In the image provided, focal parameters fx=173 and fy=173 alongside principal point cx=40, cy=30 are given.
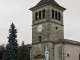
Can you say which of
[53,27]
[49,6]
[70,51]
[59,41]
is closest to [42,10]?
[49,6]

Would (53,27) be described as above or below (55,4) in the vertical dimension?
below

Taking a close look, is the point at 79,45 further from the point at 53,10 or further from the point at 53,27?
the point at 53,10

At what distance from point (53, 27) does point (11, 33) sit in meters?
13.4

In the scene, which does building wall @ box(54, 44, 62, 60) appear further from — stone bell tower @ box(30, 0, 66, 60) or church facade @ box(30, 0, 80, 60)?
stone bell tower @ box(30, 0, 66, 60)

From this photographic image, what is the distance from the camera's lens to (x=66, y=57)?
32.7 metres

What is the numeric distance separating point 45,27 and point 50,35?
205 centimetres

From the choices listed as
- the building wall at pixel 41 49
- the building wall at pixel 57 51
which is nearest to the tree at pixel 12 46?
the building wall at pixel 41 49

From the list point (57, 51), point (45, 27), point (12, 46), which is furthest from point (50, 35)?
point (12, 46)

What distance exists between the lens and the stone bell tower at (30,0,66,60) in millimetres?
34281

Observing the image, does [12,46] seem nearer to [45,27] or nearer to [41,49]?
[41,49]

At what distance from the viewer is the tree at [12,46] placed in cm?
4241

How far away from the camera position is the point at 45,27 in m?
35.0

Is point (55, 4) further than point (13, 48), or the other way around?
point (13, 48)

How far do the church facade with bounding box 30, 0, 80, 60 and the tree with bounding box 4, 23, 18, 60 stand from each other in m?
7.33
